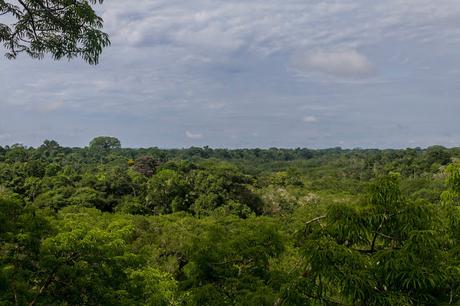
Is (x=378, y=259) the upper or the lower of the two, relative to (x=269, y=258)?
upper

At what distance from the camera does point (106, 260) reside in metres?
8.92

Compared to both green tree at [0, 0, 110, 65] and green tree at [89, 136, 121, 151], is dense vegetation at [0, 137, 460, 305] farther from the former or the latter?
green tree at [89, 136, 121, 151]

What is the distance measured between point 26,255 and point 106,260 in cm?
139

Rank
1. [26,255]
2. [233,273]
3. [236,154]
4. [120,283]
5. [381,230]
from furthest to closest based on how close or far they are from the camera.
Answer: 1. [236,154]
2. [120,283]
3. [26,255]
4. [233,273]
5. [381,230]

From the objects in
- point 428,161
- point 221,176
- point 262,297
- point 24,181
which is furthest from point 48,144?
point 262,297

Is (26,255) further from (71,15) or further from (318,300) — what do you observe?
(318,300)

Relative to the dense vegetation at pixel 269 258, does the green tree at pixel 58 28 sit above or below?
above

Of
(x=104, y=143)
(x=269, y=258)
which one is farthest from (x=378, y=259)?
(x=104, y=143)

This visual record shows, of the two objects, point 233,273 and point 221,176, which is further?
point 221,176

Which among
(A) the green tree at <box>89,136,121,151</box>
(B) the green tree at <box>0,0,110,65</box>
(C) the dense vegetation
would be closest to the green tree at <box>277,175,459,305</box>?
(C) the dense vegetation

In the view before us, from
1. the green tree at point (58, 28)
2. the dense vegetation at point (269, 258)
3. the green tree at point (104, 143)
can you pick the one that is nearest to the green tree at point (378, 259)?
the dense vegetation at point (269, 258)

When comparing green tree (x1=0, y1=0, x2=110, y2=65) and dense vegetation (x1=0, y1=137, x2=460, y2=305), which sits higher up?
green tree (x1=0, y1=0, x2=110, y2=65)

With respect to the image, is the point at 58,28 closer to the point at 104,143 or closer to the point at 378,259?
the point at 378,259

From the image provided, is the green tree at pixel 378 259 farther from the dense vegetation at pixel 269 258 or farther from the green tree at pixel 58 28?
the green tree at pixel 58 28
